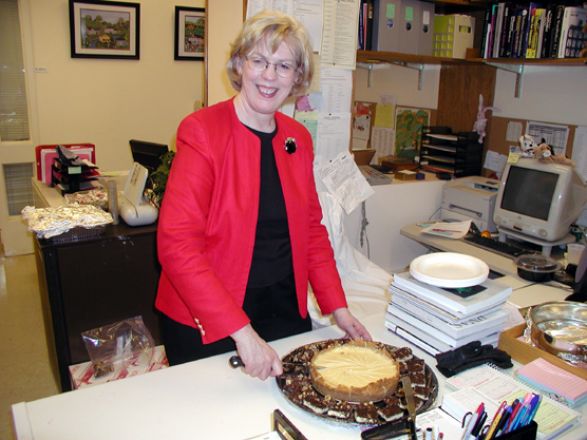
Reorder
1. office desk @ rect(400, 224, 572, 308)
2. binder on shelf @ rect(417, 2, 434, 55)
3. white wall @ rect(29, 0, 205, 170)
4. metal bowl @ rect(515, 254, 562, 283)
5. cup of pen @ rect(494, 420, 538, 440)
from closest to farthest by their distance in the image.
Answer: cup of pen @ rect(494, 420, 538, 440)
office desk @ rect(400, 224, 572, 308)
metal bowl @ rect(515, 254, 562, 283)
binder on shelf @ rect(417, 2, 434, 55)
white wall @ rect(29, 0, 205, 170)

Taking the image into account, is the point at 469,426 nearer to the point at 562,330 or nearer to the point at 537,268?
the point at 562,330

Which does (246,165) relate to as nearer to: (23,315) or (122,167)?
(23,315)

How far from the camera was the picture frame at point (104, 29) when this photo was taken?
4.25 meters

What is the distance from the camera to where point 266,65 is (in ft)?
4.29

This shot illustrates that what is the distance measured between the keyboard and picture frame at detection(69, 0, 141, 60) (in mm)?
3331

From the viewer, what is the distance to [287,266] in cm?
145

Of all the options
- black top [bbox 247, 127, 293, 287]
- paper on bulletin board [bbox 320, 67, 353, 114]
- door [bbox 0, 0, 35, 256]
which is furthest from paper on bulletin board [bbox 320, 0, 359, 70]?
door [bbox 0, 0, 35, 256]

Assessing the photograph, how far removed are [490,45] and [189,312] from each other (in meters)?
2.47

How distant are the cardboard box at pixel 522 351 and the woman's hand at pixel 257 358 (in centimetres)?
61

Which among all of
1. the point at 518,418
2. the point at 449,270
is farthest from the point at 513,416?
the point at 449,270

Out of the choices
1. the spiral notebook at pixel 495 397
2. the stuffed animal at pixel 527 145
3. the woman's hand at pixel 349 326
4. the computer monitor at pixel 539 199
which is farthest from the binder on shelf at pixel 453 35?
the spiral notebook at pixel 495 397

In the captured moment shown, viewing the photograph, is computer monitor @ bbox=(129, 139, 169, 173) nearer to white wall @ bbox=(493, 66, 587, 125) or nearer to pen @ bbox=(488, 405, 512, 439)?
white wall @ bbox=(493, 66, 587, 125)

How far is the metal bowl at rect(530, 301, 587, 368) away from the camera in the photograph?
4.24 ft

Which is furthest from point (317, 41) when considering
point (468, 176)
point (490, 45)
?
point (468, 176)
